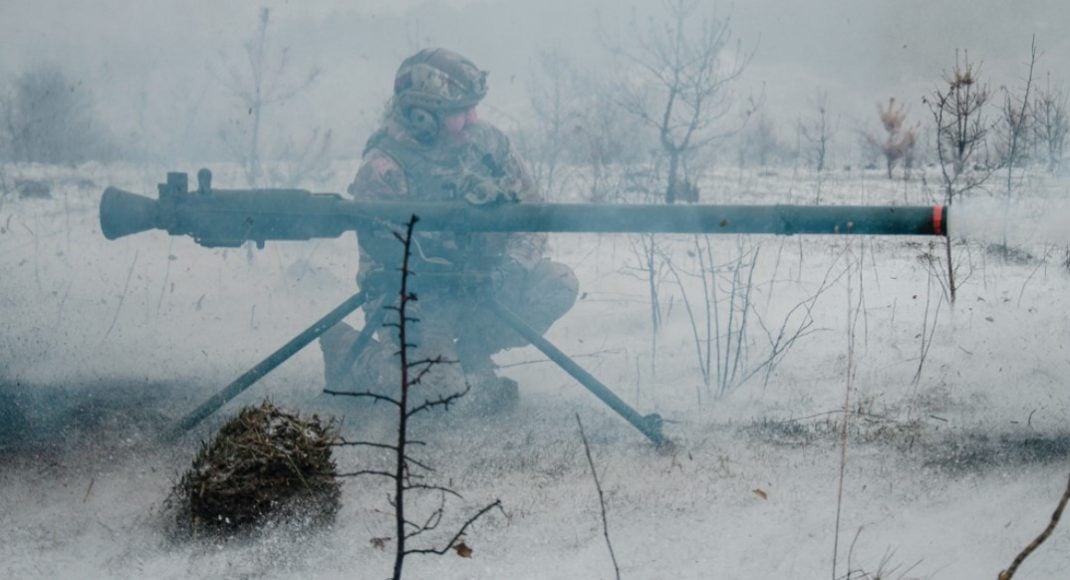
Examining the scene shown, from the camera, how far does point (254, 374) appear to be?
148 inches

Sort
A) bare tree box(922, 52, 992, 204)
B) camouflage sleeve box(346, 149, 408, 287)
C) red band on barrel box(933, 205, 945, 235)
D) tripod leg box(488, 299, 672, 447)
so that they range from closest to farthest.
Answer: red band on barrel box(933, 205, 945, 235) < tripod leg box(488, 299, 672, 447) < camouflage sleeve box(346, 149, 408, 287) < bare tree box(922, 52, 992, 204)

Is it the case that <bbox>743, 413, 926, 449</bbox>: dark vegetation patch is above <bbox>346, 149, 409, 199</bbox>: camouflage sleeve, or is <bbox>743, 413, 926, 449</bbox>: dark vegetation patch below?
below

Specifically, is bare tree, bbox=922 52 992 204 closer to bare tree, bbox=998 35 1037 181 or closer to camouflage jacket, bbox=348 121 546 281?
bare tree, bbox=998 35 1037 181

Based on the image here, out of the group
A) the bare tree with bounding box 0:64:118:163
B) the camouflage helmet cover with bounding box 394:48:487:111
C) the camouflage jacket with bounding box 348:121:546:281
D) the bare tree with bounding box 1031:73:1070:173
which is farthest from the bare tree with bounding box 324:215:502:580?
the bare tree with bounding box 0:64:118:163

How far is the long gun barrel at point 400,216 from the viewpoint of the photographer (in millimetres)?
3430

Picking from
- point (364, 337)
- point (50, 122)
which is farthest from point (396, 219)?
point (50, 122)

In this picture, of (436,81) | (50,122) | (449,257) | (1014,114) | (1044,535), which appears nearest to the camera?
(1044,535)

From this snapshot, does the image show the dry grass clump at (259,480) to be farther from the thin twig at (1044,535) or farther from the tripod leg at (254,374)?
the thin twig at (1044,535)

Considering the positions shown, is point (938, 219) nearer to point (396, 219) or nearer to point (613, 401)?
point (613, 401)

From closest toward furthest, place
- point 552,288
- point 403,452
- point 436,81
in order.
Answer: point 403,452 → point 436,81 → point 552,288

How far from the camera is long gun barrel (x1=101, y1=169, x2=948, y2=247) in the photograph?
343cm

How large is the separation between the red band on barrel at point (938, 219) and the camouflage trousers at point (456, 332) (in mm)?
1753

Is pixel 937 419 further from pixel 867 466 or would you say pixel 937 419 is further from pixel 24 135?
pixel 24 135

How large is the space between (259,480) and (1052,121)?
10634 millimetres
